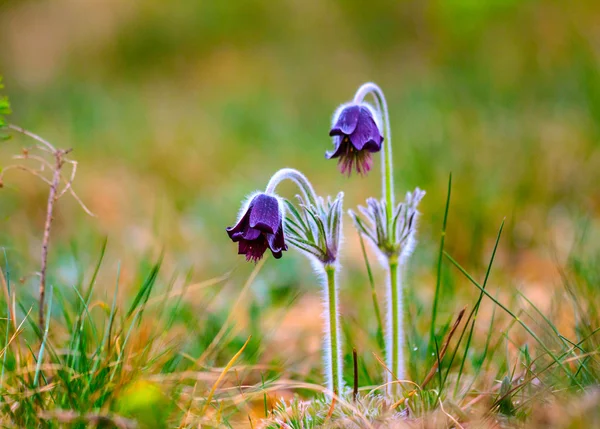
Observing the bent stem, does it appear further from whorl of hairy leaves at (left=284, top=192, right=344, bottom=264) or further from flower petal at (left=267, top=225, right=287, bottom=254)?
flower petal at (left=267, top=225, right=287, bottom=254)

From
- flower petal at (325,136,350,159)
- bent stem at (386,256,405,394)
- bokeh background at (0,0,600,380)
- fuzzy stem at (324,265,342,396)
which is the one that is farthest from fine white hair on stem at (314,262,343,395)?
bokeh background at (0,0,600,380)

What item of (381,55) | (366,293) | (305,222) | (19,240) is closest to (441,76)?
(381,55)

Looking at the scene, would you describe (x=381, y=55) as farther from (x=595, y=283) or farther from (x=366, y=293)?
(x=595, y=283)

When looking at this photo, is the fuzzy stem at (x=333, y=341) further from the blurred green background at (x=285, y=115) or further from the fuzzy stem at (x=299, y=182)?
the blurred green background at (x=285, y=115)

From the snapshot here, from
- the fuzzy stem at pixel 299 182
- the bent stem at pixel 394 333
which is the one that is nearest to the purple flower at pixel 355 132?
the fuzzy stem at pixel 299 182

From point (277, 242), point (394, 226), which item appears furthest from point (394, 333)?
point (277, 242)
